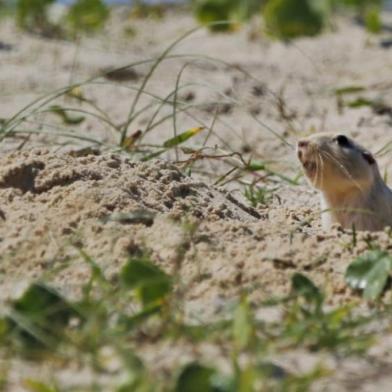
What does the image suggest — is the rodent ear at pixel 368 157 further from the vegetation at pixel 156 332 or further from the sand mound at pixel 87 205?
the vegetation at pixel 156 332

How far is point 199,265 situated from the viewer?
3.04m

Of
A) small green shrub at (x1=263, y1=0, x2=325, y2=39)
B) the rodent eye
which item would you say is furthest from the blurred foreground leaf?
small green shrub at (x1=263, y1=0, x2=325, y2=39)

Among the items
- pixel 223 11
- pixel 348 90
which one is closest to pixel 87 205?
pixel 348 90

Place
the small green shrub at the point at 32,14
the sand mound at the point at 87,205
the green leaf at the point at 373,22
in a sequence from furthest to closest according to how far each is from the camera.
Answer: the green leaf at the point at 373,22
the small green shrub at the point at 32,14
the sand mound at the point at 87,205

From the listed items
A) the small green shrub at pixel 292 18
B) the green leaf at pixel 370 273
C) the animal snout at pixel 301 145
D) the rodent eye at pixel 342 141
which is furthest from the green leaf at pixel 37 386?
the small green shrub at pixel 292 18

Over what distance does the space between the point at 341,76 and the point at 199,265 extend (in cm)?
444

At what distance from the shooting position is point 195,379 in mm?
2285

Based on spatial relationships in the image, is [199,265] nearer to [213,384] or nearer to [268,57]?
[213,384]

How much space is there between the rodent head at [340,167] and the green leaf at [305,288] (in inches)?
62.7

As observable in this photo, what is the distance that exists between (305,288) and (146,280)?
40 cm

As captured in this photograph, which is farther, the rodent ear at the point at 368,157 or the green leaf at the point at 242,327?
the rodent ear at the point at 368,157

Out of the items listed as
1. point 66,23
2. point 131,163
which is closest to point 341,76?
point 66,23

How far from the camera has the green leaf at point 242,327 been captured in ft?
7.98

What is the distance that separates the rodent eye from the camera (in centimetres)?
448
